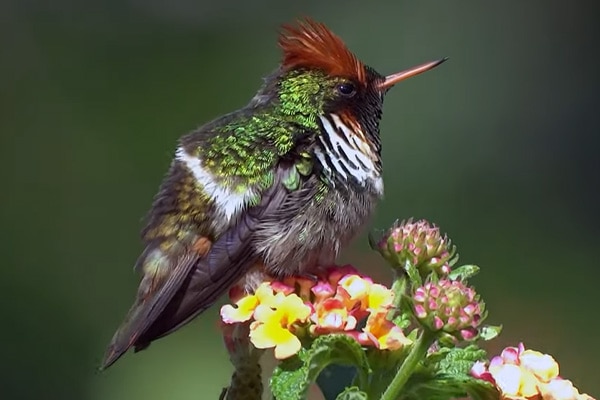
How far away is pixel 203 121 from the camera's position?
435 centimetres

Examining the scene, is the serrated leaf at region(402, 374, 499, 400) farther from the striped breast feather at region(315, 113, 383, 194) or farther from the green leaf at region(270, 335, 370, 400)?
the striped breast feather at region(315, 113, 383, 194)

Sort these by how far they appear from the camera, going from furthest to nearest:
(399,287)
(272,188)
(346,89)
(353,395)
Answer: (346,89), (272,188), (399,287), (353,395)

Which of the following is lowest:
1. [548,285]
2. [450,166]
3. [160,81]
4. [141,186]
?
[548,285]

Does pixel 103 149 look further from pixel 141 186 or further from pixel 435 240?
pixel 435 240

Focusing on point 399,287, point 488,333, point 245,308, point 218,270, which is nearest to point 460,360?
point 488,333

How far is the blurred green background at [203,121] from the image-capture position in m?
3.90

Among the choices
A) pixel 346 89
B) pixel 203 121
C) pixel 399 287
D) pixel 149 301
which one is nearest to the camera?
pixel 399 287

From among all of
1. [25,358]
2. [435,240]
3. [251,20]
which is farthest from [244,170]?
[251,20]

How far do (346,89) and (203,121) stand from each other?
2513 mm

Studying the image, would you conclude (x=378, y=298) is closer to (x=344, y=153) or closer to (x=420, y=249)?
(x=420, y=249)

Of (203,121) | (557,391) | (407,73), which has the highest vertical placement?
(407,73)

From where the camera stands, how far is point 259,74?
15.5ft

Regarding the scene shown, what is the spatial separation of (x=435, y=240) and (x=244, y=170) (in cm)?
38

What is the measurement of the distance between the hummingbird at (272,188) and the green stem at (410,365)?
1.25 feet
